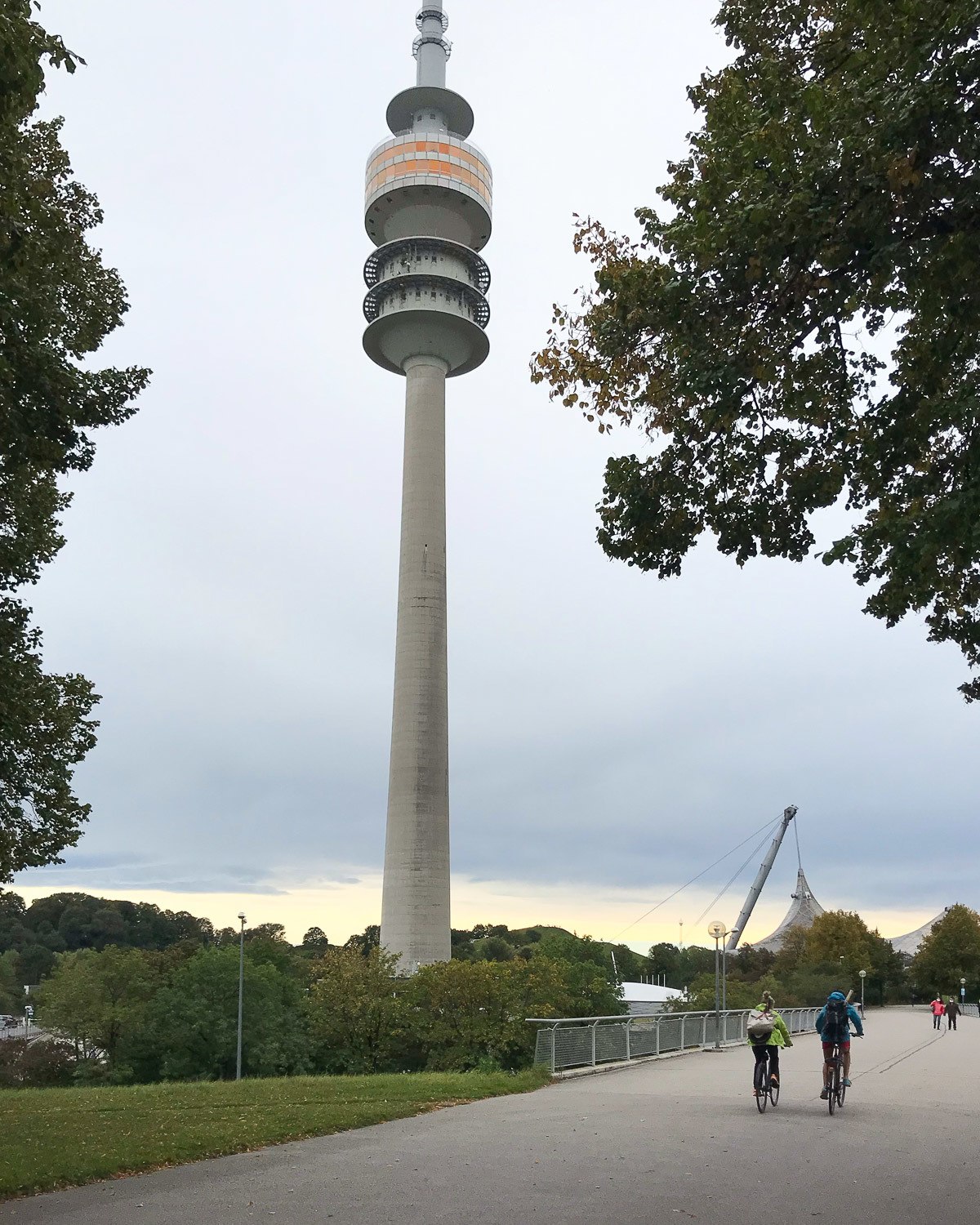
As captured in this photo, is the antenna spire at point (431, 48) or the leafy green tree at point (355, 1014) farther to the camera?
the antenna spire at point (431, 48)

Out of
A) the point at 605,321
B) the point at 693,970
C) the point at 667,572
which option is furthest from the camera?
the point at 693,970

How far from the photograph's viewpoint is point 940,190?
9.02m

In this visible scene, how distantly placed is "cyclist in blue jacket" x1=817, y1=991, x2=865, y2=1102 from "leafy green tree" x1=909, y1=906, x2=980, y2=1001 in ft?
285

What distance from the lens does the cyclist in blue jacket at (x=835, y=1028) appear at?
1495 centimetres

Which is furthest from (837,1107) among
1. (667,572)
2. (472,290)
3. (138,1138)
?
(472,290)

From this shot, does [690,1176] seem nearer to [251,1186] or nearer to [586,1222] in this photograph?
[586,1222]

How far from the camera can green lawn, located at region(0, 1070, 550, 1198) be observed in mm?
9977

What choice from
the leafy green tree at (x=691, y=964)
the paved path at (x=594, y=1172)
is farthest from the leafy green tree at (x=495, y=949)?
the paved path at (x=594, y=1172)

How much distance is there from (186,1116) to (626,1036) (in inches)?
452

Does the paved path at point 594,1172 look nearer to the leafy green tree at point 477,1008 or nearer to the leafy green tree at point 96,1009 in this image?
the leafy green tree at point 477,1008

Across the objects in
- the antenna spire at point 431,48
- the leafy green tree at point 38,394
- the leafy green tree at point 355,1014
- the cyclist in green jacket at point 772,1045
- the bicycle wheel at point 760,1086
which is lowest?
the leafy green tree at point 355,1014

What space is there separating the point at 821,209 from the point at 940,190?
0.94 m

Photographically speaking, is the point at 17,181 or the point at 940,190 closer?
the point at 940,190

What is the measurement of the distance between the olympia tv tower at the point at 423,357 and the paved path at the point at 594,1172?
42.7m
